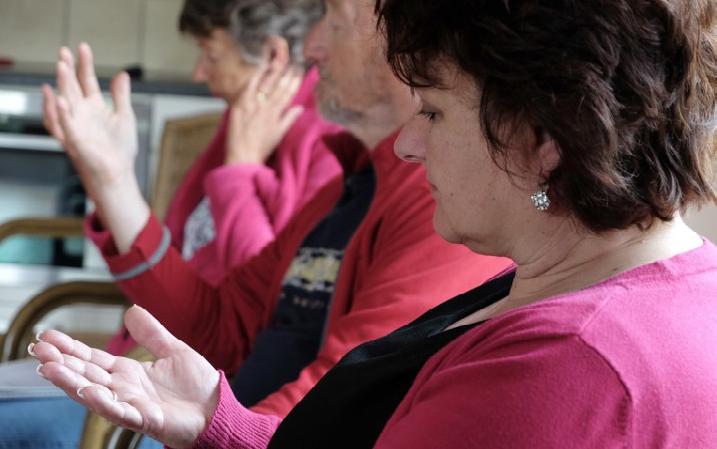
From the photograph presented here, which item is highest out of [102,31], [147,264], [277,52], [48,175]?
[277,52]

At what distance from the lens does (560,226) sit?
2.93ft

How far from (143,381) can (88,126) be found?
0.83m

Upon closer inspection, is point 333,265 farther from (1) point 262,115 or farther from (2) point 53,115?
(1) point 262,115

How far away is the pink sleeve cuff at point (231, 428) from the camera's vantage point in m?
1.05

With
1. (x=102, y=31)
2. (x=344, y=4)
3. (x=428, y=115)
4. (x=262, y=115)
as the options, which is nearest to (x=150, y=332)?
(x=428, y=115)

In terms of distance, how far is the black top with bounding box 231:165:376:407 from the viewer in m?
1.64

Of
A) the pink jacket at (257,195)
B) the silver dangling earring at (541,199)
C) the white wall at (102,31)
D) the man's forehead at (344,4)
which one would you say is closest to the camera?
the silver dangling earring at (541,199)

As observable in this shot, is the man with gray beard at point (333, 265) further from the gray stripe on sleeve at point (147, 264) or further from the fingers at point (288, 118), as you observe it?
the fingers at point (288, 118)

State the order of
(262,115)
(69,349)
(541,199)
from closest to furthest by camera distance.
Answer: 1. (541,199)
2. (69,349)
3. (262,115)

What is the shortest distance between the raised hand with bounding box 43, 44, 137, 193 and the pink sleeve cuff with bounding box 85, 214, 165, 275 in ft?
0.25

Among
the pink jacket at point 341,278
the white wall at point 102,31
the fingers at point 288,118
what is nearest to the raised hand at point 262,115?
the fingers at point 288,118

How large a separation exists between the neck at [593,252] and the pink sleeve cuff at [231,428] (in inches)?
12.2

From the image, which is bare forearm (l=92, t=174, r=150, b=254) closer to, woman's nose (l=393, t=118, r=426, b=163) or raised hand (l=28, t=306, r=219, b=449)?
raised hand (l=28, t=306, r=219, b=449)

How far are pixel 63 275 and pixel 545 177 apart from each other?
3.24 meters
